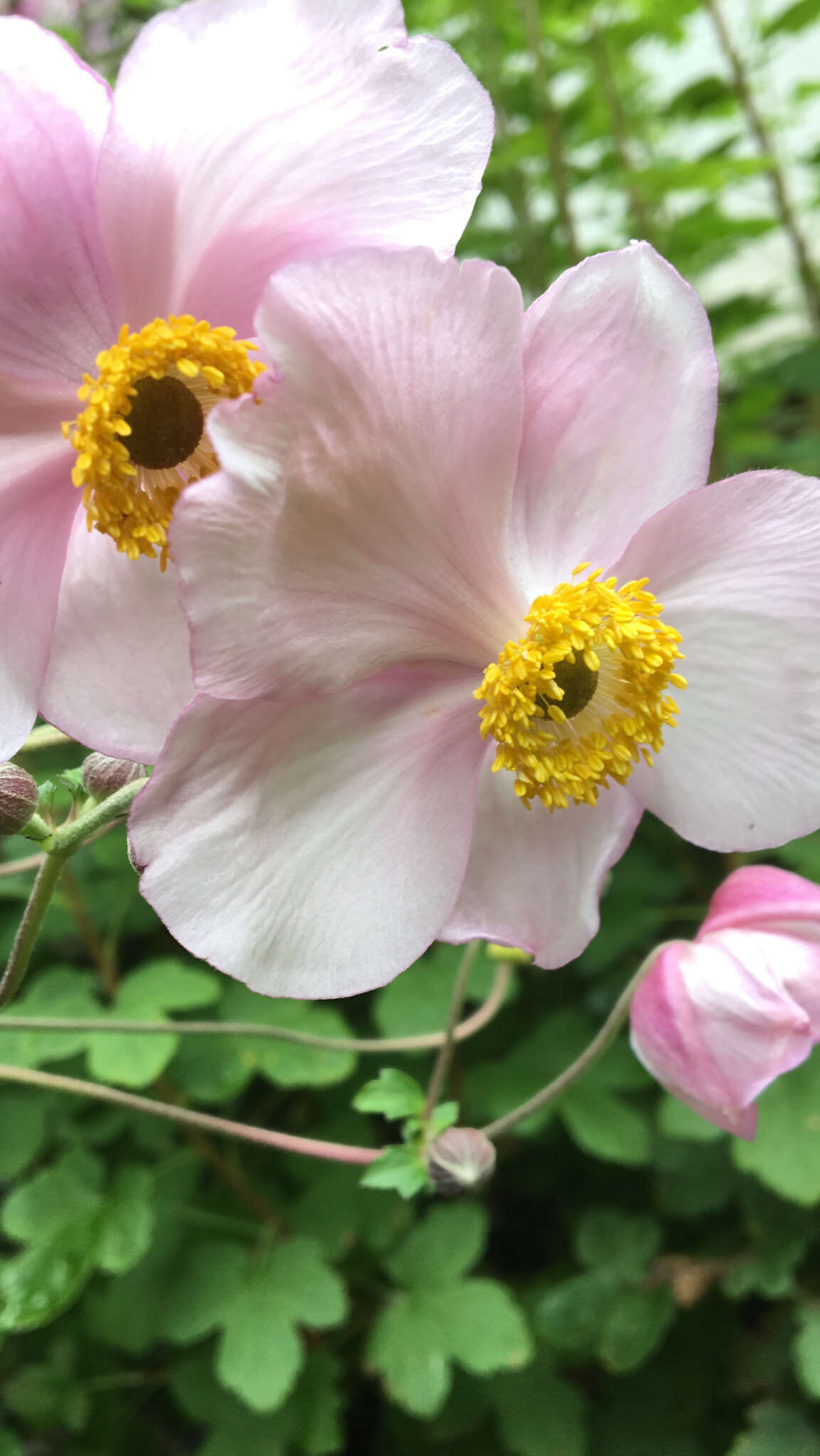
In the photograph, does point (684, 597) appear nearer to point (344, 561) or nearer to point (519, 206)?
point (344, 561)

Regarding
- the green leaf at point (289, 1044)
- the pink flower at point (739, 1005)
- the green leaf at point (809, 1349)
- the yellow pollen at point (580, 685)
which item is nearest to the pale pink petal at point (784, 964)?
the pink flower at point (739, 1005)

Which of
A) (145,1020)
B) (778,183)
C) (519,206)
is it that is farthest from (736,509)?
(778,183)

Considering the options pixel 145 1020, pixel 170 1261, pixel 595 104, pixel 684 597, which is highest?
pixel 684 597

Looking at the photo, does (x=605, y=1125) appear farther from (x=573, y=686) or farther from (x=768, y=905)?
(x=573, y=686)

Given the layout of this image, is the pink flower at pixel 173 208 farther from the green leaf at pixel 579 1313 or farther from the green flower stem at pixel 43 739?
the green leaf at pixel 579 1313

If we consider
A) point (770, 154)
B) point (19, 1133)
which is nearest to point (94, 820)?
point (19, 1133)

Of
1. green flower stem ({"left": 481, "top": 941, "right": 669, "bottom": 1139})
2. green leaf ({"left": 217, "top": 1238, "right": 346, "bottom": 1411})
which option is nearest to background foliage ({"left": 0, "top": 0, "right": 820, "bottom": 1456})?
green leaf ({"left": 217, "top": 1238, "right": 346, "bottom": 1411})

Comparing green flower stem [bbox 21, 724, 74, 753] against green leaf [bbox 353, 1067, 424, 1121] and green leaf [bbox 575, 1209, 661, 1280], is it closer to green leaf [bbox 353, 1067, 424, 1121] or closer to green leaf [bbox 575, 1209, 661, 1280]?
green leaf [bbox 353, 1067, 424, 1121]
